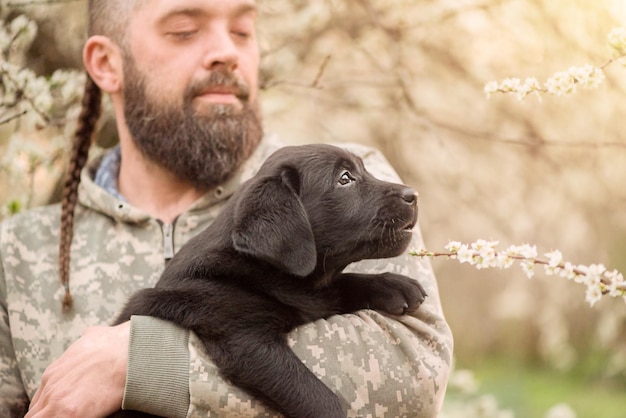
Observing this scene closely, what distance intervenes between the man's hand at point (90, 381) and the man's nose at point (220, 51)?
1.10 m

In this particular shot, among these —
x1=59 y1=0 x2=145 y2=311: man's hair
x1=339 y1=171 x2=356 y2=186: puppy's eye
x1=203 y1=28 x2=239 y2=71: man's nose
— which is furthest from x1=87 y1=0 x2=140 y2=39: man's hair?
x1=339 y1=171 x2=356 y2=186: puppy's eye

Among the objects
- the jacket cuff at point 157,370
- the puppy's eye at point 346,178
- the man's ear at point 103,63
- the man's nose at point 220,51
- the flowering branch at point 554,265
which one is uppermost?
the flowering branch at point 554,265

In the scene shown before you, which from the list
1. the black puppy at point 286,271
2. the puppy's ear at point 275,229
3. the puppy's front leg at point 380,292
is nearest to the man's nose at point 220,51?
the black puppy at point 286,271

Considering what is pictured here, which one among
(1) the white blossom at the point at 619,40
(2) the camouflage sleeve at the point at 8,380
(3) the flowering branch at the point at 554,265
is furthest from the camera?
(2) the camouflage sleeve at the point at 8,380

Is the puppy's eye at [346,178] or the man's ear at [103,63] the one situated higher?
the puppy's eye at [346,178]

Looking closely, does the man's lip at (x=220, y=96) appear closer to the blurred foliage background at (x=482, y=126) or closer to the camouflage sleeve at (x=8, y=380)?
the camouflage sleeve at (x=8, y=380)

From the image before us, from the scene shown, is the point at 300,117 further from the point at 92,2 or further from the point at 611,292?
the point at 611,292

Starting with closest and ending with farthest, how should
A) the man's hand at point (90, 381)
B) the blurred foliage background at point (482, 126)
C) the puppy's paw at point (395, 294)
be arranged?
the man's hand at point (90, 381) → the puppy's paw at point (395, 294) → the blurred foliage background at point (482, 126)

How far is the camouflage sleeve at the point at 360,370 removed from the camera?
2203 mm

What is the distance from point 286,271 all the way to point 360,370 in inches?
12.8

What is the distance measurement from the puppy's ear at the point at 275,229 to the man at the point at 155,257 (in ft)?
0.71

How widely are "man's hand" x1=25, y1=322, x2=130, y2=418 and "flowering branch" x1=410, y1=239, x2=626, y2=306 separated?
1193 millimetres

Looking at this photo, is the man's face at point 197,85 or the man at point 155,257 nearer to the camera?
the man at point 155,257

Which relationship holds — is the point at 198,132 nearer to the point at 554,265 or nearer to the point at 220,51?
the point at 220,51
